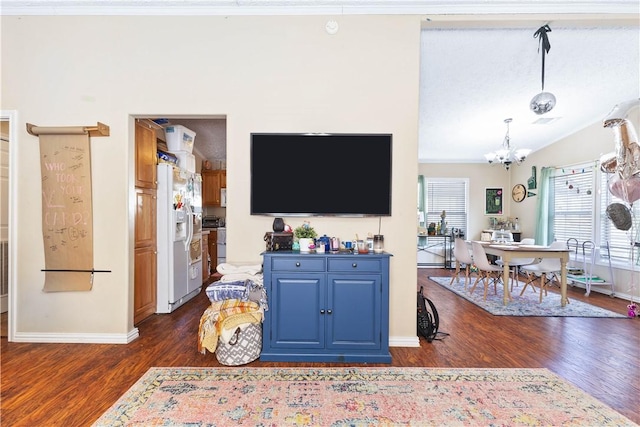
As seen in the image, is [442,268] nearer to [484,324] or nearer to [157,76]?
[484,324]

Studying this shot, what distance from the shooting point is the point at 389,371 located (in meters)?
2.34

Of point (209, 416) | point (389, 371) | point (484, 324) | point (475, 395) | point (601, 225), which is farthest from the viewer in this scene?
point (601, 225)

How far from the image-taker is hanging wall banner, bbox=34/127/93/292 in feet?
9.16

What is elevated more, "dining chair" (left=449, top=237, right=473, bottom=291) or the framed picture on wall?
the framed picture on wall

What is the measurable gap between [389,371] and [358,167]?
170cm

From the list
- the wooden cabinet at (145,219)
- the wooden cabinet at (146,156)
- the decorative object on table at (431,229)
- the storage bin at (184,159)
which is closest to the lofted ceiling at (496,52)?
the storage bin at (184,159)

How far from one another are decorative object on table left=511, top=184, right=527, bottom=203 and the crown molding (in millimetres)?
4403

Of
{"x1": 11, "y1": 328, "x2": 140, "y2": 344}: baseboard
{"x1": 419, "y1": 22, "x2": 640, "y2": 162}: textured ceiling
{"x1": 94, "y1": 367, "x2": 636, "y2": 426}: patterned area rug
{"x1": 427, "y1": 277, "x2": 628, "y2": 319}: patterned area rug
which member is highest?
{"x1": 419, "y1": 22, "x2": 640, "y2": 162}: textured ceiling

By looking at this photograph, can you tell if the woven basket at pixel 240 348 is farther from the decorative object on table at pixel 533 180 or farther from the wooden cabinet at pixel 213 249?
the decorative object on table at pixel 533 180

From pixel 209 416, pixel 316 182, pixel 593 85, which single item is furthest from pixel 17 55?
pixel 593 85

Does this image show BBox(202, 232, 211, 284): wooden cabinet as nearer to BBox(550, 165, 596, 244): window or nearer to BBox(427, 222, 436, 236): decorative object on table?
BBox(427, 222, 436, 236): decorative object on table

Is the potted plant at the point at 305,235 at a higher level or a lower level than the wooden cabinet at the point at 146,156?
lower

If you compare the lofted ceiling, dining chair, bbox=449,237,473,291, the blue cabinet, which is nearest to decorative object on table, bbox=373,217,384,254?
the blue cabinet

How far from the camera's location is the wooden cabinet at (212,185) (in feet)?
20.0
